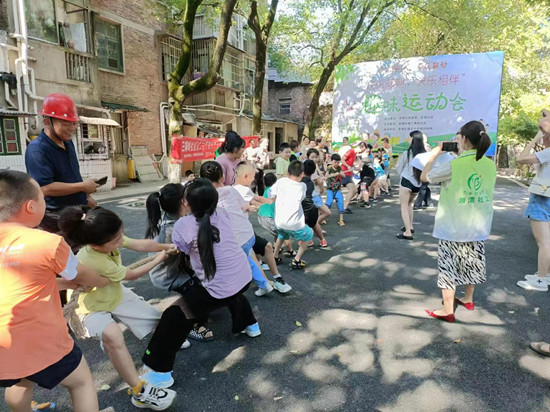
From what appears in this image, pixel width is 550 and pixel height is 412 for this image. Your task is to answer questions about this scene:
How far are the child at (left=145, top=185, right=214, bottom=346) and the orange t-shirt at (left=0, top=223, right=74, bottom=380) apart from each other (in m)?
1.35

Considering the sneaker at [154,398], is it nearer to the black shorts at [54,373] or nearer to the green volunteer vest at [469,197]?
the black shorts at [54,373]

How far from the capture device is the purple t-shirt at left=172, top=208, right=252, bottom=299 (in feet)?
8.33

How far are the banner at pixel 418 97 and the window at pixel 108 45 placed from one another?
353 inches

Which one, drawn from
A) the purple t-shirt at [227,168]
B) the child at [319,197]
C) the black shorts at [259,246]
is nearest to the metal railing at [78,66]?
the child at [319,197]

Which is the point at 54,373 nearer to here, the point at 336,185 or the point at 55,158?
the point at 55,158

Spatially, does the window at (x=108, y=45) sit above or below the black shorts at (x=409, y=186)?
above

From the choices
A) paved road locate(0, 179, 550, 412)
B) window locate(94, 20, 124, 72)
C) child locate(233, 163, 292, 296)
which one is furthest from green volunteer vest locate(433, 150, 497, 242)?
window locate(94, 20, 124, 72)

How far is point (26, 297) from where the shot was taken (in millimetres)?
1521

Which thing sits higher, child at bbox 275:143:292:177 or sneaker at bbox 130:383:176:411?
child at bbox 275:143:292:177

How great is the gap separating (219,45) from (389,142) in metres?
5.40

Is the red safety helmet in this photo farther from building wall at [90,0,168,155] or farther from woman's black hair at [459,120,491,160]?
building wall at [90,0,168,155]

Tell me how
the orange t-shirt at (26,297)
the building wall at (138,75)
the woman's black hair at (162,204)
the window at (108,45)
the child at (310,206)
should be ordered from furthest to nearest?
the building wall at (138,75) → the window at (108,45) → the child at (310,206) → the woman's black hair at (162,204) → the orange t-shirt at (26,297)

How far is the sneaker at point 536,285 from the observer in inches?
157

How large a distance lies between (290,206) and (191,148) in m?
6.74
